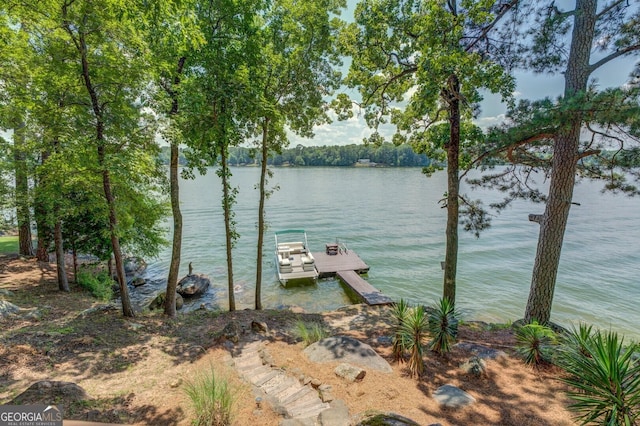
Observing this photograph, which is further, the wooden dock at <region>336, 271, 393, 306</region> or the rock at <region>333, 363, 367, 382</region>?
the wooden dock at <region>336, 271, 393, 306</region>

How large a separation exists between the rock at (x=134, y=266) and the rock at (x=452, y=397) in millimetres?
16883

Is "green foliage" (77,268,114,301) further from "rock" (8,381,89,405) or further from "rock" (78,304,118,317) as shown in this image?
"rock" (8,381,89,405)

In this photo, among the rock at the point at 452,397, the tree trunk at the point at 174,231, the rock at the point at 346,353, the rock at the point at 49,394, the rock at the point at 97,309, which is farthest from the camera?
the tree trunk at the point at 174,231

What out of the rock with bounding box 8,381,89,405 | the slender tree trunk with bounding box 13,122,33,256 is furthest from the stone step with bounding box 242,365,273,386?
the slender tree trunk with bounding box 13,122,33,256

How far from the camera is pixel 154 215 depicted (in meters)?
11.7

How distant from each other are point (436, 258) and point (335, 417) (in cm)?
1661

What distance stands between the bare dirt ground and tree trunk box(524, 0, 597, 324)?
51.6 inches

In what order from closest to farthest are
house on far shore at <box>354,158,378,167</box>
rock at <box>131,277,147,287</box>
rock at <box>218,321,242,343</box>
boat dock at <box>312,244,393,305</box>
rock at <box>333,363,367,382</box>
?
rock at <box>333,363,367,382</box> → rock at <box>218,321,242,343</box> → boat dock at <box>312,244,393,305</box> → rock at <box>131,277,147,287</box> → house on far shore at <box>354,158,378,167</box>

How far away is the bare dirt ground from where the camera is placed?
142 inches

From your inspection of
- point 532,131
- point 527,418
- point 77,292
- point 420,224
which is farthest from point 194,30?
point 420,224

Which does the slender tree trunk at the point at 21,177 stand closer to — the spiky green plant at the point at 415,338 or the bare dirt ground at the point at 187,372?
the bare dirt ground at the point at 187,372

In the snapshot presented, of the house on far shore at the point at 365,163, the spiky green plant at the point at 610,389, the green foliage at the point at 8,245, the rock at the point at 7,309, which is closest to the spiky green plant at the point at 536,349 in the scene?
the spiky green plant at the point at 610,389

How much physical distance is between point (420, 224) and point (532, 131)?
21471 mm

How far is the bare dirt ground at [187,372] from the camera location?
3598 mm
